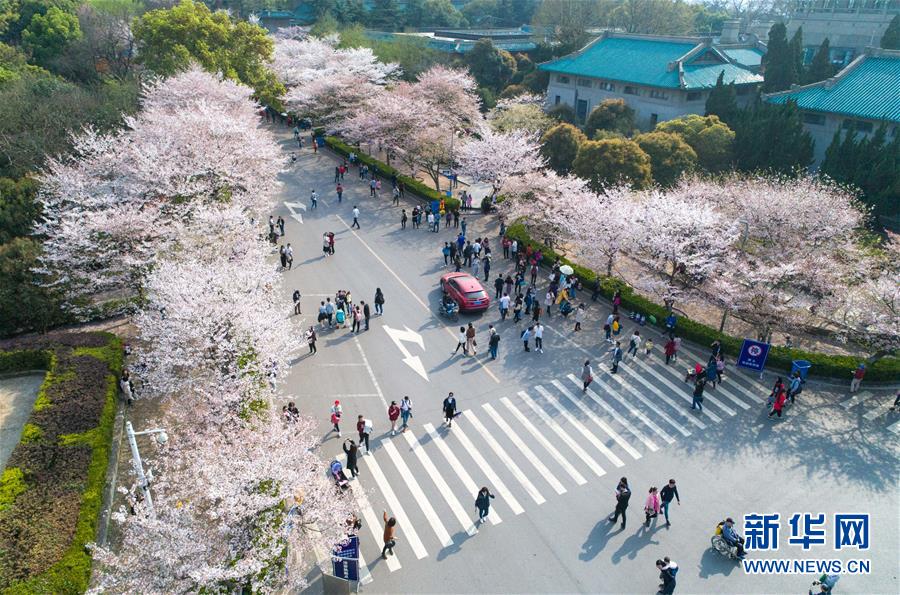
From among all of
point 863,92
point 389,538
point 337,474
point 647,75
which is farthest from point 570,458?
point 647,75

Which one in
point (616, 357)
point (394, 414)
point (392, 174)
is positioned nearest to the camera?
point (394, 414)

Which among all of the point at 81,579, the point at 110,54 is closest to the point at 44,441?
the point at 81,579

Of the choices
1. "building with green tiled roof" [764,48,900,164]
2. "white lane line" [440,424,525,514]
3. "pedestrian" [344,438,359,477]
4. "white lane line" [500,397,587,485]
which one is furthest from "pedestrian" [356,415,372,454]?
"building with green tiled roof" [764,48,900,164]

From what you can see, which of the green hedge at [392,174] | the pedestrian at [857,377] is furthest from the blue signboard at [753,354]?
the green hedge at [392,174]

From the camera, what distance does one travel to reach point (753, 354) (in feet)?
72.3

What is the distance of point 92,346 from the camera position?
22281 millimetres

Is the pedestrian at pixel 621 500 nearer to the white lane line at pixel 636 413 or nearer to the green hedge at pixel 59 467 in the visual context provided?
the white lane line at pixel 636 413

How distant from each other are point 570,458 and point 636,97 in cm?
4379

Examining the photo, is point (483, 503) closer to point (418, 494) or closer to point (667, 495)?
point (418, 494)

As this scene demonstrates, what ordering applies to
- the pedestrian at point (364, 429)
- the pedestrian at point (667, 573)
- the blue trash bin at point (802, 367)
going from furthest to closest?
the blue trash bin at point (802, 367) → the pedestrian at point (364, 429) → the pedestrian at point (667, 573)

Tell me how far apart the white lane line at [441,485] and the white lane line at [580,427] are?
510cm

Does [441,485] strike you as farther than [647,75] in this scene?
No

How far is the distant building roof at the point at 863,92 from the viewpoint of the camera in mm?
40594

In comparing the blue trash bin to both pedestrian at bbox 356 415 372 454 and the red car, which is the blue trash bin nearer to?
the red car
